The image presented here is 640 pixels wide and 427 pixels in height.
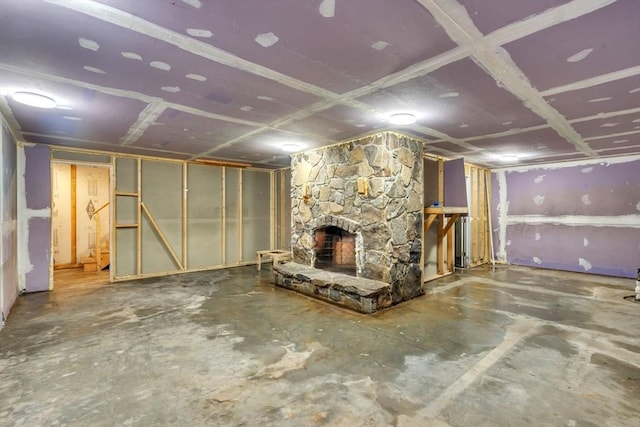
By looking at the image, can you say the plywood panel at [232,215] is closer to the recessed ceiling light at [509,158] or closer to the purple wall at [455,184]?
the purple wall at [455,184]

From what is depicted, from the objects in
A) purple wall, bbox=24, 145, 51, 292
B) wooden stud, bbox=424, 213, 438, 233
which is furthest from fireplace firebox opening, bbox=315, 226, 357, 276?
purple wall, bbox=24, 145, 51, 292

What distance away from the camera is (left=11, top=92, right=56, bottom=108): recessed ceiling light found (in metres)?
2.82

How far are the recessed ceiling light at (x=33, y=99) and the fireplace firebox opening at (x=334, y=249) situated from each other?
3782 millimetres

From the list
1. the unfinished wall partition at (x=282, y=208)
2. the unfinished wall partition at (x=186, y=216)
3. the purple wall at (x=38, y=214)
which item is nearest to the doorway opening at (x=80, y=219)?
the unfinished wall partition at (x=186, y=216)

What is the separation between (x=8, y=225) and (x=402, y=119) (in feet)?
16.6

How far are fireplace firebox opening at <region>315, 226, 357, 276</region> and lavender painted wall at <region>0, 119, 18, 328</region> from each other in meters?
4.05

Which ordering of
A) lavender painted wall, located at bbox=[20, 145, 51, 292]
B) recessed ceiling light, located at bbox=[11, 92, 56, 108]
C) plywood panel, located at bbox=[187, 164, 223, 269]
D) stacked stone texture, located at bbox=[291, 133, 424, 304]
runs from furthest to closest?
1. plywood panel, located at bbox=[187, 164, 223, 269]
2. lavender painted wall, located at bbox=[20, 145, 51, 292]
3. stacked stone texture, located at bbox=[291, 133, 424, 304]
4. recessed ceiling light, located at bbox=[11, 92, 56, 108]

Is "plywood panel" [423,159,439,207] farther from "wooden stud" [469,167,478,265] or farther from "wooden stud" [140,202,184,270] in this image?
"wooden stud" [140,202,184,270]

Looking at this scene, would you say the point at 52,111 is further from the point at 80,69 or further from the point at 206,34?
the point at 206,34

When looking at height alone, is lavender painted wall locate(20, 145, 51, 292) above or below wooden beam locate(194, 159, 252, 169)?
below

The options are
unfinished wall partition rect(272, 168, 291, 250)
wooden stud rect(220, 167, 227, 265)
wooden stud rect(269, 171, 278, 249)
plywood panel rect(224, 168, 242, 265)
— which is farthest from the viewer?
wooden stud rect(269, 171, 278, 249)

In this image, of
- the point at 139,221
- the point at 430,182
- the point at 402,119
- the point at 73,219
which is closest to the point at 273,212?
the point at 139,221

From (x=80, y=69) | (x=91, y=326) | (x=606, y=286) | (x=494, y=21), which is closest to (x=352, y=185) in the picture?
(x=494, y=21)

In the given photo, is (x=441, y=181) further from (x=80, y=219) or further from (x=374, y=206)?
(x=80, y=219)
